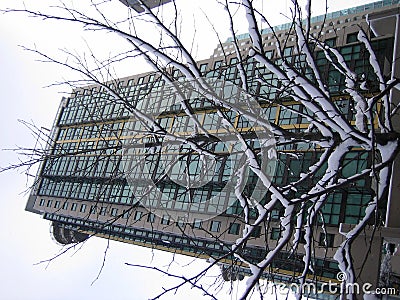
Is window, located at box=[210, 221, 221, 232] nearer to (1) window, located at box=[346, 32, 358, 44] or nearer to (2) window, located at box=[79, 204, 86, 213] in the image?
(1) window, located at box=[346, 32, 358, 44]

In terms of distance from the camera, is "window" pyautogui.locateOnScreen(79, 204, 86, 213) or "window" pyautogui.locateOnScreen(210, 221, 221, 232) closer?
"window" pyautogui.locateOnScreen(210, 221, 221, 232)

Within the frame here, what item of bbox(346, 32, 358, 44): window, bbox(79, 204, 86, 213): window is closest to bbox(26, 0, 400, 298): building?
bbox(346, 32, 358, 44): window

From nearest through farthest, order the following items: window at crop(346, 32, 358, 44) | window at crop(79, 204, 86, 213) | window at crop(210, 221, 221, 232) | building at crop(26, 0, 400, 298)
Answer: building at crop(26, 0, 400, 298) → window at crop(346, 32, 358, 44) → window at crop(210, 221, 221, 232) → window at crop(79, 204, 86, 213)

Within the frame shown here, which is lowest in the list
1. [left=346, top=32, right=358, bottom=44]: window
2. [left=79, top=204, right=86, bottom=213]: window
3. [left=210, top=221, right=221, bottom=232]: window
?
[left=79, top=204, right=86, bottom=213]: window

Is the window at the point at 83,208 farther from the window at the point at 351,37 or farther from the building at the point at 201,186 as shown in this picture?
the window at the point at 351,37

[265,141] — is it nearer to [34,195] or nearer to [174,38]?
[174,38]

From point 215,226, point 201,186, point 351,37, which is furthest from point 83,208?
point 351,37

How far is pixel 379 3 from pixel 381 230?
156ft

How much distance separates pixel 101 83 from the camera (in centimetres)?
472

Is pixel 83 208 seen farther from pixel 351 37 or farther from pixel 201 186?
pixel 351 37

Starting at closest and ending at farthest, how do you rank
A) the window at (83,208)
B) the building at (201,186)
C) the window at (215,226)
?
the building at (201,186) → the window at (215,226) → the window at (83,208)

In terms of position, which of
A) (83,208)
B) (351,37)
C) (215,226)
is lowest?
(83,208)

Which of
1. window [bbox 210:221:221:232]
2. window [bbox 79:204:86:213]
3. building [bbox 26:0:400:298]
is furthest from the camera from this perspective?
window [bbox 79:204:86:213]

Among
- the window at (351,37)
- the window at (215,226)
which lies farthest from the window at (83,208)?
the window at (351,37)
